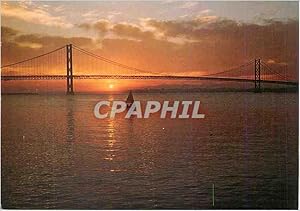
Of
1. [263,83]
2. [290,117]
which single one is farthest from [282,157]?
[263,83]

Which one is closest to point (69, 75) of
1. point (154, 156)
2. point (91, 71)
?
point (91, 71)

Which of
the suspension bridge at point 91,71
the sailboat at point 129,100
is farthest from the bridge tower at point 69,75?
the sailboat at point 129,100

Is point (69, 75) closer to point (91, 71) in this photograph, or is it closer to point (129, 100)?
point (91, 71)

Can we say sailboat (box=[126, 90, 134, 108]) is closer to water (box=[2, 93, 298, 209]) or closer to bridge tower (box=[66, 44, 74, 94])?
water (box=[2, 93, 298, 209])

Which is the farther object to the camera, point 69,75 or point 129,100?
point 69,75

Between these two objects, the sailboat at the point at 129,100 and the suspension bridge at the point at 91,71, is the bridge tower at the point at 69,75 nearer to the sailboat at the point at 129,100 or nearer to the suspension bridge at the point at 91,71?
the suspension bridge at the point at 91,71

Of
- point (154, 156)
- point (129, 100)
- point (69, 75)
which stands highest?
point (69, 75)

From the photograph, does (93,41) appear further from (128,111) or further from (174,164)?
(174,164)
